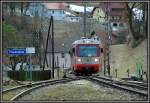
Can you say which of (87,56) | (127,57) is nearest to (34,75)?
(87,56)

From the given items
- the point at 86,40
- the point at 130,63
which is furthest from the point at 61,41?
the point at 86,40

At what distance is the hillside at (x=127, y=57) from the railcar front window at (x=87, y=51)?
13938 mm

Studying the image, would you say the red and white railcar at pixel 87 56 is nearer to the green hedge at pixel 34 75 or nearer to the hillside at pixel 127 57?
the green hedge at pixel 34 75

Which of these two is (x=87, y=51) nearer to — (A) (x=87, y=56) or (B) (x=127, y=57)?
(A) (x=87, y=56)

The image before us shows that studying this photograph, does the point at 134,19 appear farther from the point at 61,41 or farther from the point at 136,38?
the point at 61,41

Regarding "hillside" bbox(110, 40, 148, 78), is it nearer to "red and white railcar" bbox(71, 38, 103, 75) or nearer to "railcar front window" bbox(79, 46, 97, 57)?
"red and white railcar" bbox(71, 38, 103, 75)

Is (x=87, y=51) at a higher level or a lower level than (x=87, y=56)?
higher

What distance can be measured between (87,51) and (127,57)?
2468 centimetres

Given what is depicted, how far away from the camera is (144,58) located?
49.1m

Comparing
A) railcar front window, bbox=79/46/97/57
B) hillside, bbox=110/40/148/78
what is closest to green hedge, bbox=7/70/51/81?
railcar front window, bbox=79/46/97/57

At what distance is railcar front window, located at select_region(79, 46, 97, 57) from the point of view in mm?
32344

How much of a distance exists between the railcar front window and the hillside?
Answer: 13.9 m

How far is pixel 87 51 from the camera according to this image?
32.5 m

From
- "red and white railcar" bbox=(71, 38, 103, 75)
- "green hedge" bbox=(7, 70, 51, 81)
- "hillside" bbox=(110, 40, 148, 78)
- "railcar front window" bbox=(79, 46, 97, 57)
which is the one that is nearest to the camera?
"red and white railcar" bbox=(71, 38, 103, 75)
